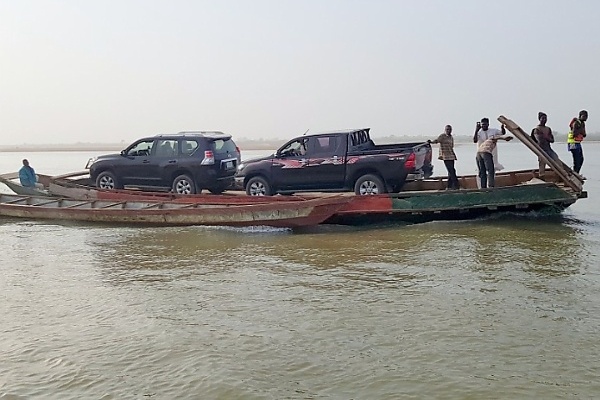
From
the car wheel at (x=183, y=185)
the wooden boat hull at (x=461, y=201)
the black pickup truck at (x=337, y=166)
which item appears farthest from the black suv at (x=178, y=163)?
the wooden boat hull at (x=461, y=201)

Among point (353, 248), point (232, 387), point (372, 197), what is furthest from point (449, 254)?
point (232, 387)

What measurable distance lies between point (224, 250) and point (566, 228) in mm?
6309

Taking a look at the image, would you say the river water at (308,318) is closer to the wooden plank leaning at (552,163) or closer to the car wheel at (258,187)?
the wooden plank leaning at (552,163)

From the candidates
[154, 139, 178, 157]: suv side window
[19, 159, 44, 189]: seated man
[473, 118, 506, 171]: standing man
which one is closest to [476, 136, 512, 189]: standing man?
[473, 118, 506, 171]: standing man

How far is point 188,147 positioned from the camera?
14.2 m

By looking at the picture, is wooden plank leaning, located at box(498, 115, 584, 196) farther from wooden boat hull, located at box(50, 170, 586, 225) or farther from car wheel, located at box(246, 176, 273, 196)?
car wheel, located at box(246, 176, 273, 196)

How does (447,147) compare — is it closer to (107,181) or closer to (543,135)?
(543,135)

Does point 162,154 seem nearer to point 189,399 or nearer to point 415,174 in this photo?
point 415,174

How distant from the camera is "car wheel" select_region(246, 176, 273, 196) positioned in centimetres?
1367

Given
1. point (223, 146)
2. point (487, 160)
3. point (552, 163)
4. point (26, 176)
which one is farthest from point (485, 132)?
point (26, 176)

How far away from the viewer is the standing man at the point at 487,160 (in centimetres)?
1196

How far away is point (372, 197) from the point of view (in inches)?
452

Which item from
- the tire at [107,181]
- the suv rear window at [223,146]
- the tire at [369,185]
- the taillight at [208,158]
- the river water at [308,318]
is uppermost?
the suv rear window at [223,146]

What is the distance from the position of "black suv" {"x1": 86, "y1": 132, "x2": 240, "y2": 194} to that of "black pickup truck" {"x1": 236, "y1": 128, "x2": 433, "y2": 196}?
0.77 metres
